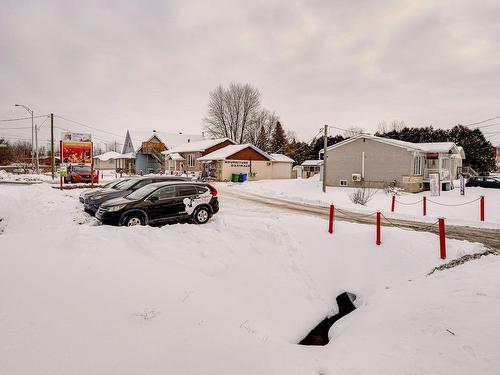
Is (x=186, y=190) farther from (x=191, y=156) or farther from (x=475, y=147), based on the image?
(x=475, y=147)

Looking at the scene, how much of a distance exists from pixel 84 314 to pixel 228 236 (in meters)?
4.82

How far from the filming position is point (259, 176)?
3941cm

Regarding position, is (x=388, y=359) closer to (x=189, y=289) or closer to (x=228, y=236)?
(x=189, y=289)

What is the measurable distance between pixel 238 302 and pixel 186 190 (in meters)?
5.73

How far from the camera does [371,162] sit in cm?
2686

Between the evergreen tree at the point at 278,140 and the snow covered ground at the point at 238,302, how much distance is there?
5618cm

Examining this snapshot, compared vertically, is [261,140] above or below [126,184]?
above

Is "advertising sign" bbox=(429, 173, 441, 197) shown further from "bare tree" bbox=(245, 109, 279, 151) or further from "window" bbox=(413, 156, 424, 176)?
"bare tree" bbox=(245, 109, 279, 151)

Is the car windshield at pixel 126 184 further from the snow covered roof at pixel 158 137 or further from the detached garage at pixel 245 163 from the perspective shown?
the snow covered roof at pixel 158 137

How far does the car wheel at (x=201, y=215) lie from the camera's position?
1107 cm

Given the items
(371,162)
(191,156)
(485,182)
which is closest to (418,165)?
(371,162)

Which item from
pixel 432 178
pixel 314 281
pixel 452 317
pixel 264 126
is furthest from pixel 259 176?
pixel 452 317

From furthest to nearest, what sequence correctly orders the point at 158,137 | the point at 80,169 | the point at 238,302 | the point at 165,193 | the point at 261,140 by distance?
the point at 261,140 < the point at 158,137 < the point at 80,169 < the point at 165,193 < the point at 238,302

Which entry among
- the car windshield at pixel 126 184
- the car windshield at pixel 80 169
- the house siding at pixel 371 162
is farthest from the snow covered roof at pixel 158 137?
the car windshield at pixel 126 184
